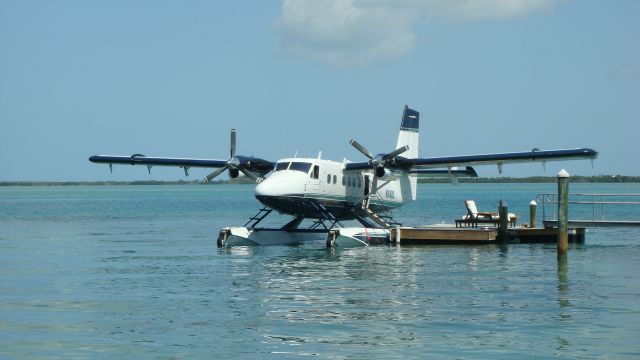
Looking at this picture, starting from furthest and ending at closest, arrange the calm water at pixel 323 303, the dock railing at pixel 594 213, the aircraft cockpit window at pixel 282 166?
the dock railing at pixel 594 213 < the aircraft cockpit window at pixel 282 166 < the calm water at pixel 323 303

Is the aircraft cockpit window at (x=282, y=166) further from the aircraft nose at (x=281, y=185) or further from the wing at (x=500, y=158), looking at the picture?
the wing at (x=500, y=158)

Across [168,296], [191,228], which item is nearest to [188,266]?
[168,296]

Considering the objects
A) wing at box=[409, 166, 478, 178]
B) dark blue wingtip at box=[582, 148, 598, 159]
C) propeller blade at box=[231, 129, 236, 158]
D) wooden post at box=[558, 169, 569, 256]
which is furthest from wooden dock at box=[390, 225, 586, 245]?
propeller blade at box=[231, 129, 236, 158]

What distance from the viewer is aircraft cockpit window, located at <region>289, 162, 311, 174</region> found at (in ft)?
110

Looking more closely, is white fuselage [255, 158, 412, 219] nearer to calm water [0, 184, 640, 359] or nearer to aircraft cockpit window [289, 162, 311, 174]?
aircraft cockpit window [289, 162, 311, 174]

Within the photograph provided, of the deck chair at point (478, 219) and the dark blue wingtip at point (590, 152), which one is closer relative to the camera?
the dark blue wingtip at point (590, 152)

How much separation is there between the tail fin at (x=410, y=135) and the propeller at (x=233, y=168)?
23.7 ft

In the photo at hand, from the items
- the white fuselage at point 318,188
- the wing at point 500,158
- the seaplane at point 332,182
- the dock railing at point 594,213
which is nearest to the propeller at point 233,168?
the seaplane at point 332,182

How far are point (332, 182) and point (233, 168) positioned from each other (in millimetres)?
4335

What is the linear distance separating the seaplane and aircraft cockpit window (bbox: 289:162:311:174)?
4 centimetres

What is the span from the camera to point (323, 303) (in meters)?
20.2

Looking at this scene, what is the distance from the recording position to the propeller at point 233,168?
36.7 meters

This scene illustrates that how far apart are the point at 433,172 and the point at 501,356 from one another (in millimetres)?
24464

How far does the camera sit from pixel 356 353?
15.0 m
